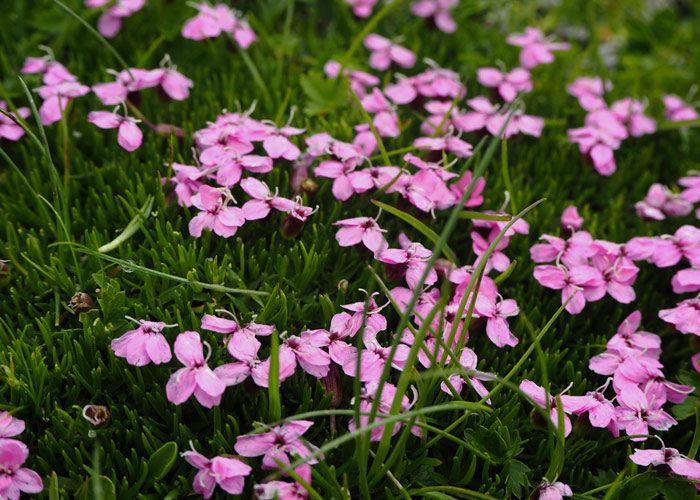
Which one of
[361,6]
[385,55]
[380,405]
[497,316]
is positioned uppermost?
[361,6]

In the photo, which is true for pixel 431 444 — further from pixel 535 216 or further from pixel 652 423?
pixel 535 216

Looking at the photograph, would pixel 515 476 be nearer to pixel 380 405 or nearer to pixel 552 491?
pixel 552 491

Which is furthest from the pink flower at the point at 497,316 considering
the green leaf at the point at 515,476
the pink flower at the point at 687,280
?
the pink flower at the point at 687,280

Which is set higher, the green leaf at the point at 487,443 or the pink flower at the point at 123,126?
the pink flower at the point at 123,126

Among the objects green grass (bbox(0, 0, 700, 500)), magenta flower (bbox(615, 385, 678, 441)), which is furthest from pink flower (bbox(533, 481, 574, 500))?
magenta flower (bbox(615, 385, 678, 441))

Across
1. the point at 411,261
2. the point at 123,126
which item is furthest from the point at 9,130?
the point at 411,261

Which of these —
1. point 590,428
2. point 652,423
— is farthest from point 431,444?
point 652,423

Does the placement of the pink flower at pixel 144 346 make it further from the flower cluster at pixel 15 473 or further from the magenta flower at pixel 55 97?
the magenta flower at pixel 55 97
